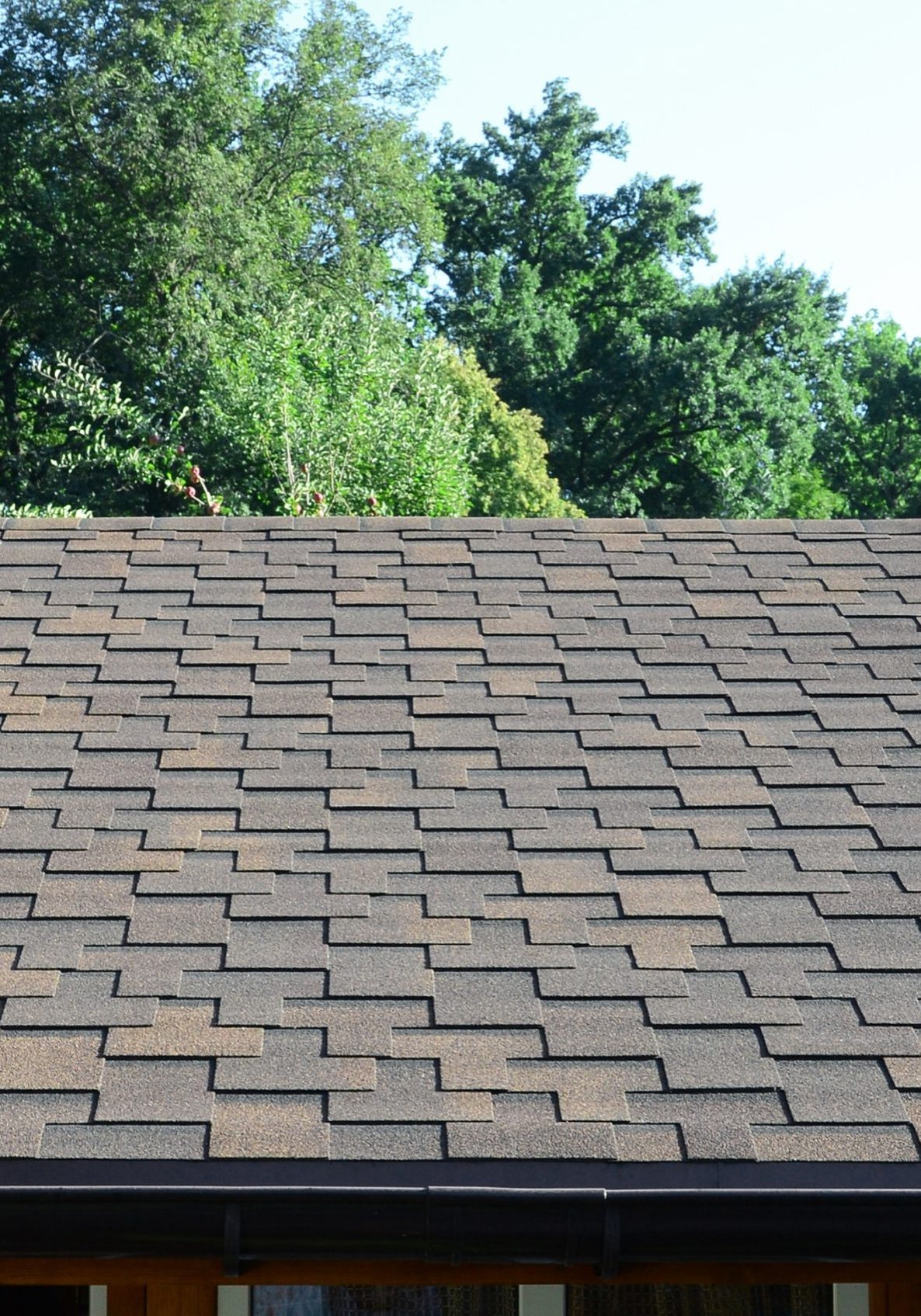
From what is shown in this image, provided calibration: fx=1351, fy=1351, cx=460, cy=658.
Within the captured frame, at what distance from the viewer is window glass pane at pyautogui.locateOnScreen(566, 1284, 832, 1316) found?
128 inches

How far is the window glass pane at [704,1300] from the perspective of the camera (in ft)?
10.7

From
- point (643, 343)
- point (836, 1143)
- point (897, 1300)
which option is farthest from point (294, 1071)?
point (643, 343)

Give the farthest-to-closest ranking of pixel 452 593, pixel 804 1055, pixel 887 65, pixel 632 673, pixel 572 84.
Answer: pixel 572 84 → pixel 887 65 → pixel 452 593 → pixel 632 673 → pixel 804 1055

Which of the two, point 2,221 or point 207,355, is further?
point 2,221

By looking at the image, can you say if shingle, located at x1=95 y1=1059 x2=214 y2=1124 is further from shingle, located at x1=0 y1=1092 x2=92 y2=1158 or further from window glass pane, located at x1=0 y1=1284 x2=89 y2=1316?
window glass pane, located at x1=0 y1=1284 x2=89 y2=1316

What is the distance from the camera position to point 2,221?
2198 centimetres

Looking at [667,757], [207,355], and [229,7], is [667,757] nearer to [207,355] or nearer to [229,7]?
[207,355]

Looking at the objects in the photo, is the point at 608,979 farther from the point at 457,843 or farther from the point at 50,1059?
the point at 50,1059

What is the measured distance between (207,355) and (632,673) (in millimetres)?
16937

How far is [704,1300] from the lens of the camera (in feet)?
A: 10.7

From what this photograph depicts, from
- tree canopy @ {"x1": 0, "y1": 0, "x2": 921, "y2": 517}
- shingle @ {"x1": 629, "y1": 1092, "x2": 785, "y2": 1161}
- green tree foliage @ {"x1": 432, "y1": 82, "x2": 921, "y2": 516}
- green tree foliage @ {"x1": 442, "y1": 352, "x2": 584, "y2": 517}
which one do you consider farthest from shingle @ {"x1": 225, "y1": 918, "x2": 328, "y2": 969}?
green tree foliage @ {"x1": 432, "y1": 82, "x2": 921, "y2": 516}

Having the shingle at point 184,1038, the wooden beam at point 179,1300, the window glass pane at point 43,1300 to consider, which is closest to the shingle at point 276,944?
the shingle at point 184,1038

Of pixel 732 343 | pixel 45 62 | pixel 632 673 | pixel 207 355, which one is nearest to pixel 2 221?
pixel 45 62

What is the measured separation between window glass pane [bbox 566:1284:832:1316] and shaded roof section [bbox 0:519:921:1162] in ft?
2.47
